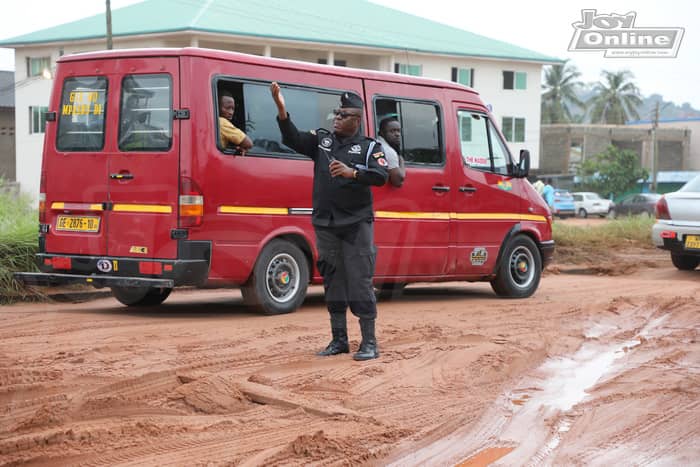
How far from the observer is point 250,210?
31.8ft

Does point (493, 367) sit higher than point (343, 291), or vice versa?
point (343, 291)

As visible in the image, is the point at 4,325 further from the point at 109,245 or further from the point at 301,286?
the point at 301,286

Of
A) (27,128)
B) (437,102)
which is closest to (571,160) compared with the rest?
(27,128)

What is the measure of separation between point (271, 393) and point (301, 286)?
4.47 m

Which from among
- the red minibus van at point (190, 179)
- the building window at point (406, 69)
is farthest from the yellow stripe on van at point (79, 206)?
the building window at point (406, 69)

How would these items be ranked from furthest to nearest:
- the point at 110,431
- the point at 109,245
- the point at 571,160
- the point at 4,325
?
the point at 571,160
the point at 109,245
the point at 4,325
the point at 110,431

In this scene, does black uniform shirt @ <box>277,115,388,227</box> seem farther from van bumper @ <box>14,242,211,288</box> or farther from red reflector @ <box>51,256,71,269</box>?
red reflector @ <box>51,256,71,269</box>

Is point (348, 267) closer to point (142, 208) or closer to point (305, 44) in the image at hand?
point (142, 208)

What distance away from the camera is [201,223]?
9336 mm

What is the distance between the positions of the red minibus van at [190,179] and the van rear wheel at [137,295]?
0.02 meters

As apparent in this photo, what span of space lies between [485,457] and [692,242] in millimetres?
10832

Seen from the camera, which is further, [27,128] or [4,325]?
[27,128]

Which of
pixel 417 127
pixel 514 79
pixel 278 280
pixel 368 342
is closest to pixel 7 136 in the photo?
pixel 514 79

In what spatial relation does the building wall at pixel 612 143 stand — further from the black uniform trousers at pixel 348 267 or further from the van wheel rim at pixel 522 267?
the black uniform trousers at pixel 348 267
